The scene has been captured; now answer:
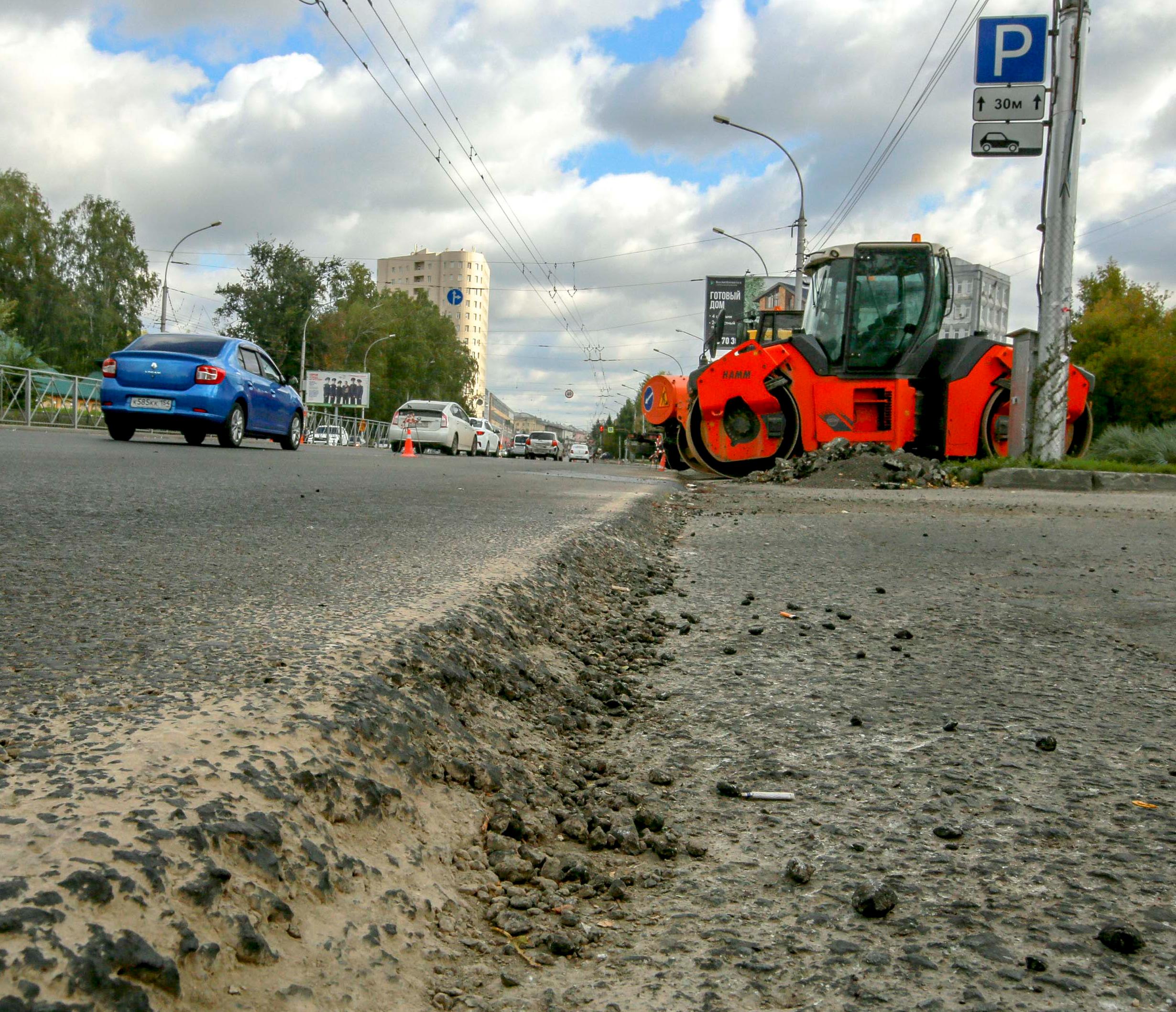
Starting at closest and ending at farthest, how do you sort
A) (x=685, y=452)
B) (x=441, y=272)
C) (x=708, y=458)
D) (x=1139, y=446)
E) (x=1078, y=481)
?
(x=1078, y=481) → (x=708, y=458) → (x=1139, y=446) → (x=685, y=452) → (x=441, y=272)

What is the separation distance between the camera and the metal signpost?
13.8m

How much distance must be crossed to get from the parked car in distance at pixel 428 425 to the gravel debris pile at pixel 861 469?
17.3m

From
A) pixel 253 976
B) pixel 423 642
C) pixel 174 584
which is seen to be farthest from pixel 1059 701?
pixel 174 584

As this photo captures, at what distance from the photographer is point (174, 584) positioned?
2.70 metres

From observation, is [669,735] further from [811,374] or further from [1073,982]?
[811,374]

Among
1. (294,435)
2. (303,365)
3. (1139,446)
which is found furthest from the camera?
(303,365)

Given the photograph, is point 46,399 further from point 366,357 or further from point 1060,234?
point 366,357

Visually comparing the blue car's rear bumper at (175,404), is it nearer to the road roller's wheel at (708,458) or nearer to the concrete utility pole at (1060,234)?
the road roller's wheel at (708,458)

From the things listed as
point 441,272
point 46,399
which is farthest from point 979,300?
point 441,272

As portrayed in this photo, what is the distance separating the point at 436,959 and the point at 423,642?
102 cm

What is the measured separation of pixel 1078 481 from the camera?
12.7 metres

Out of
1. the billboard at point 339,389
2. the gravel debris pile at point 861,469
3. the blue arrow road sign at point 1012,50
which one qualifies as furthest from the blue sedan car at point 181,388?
the billboard at point 339,389

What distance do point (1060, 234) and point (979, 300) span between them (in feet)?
59.4

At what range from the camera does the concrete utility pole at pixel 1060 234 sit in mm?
13750
